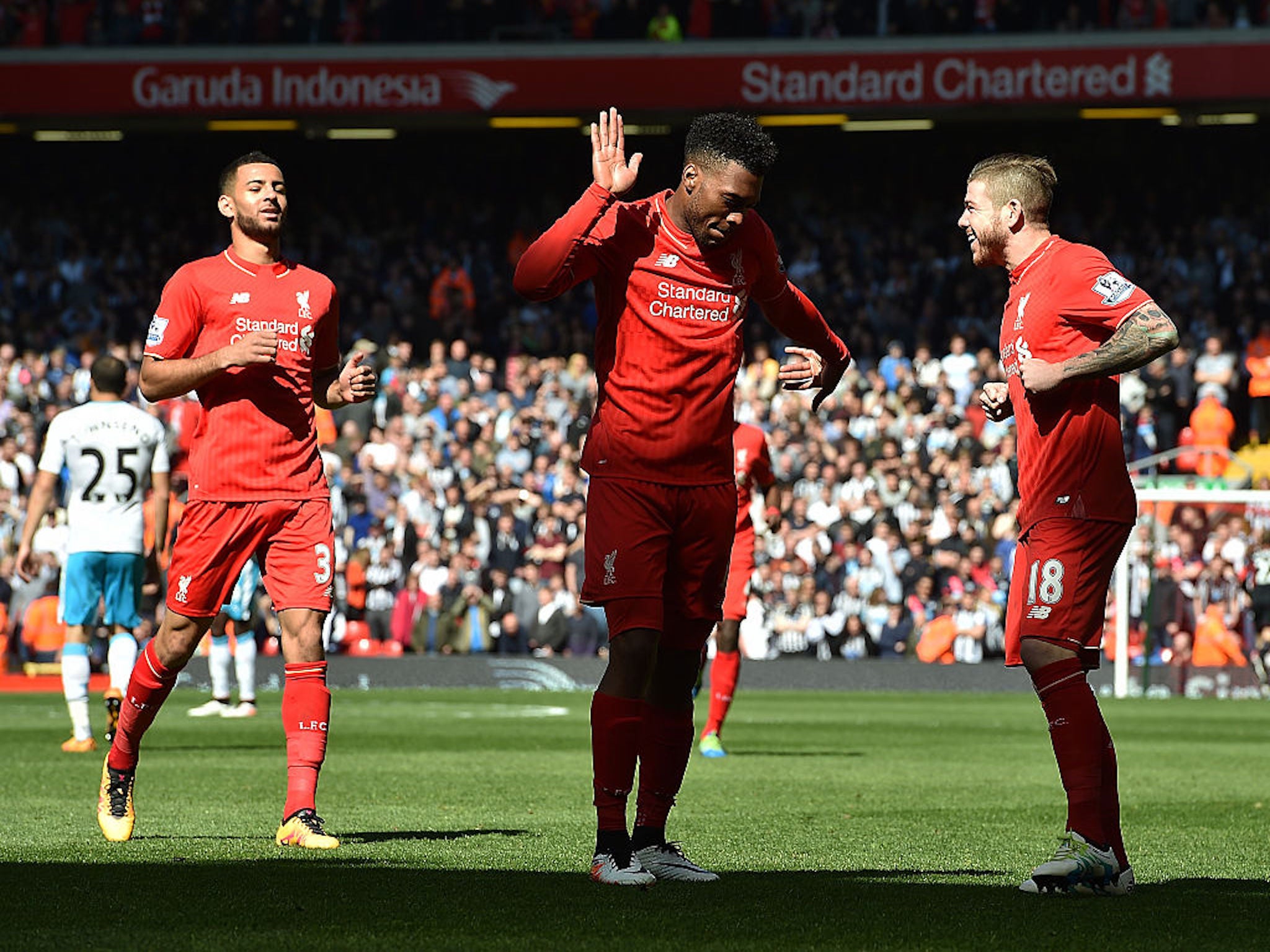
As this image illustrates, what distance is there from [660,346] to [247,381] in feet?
6.71

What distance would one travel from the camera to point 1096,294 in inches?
255

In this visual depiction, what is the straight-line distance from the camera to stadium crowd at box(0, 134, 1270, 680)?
2464 centimetres

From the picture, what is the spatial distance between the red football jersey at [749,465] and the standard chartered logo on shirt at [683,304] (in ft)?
20.8

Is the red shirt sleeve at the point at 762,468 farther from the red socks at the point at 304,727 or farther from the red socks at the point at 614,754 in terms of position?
the red socks at the point at 614,754

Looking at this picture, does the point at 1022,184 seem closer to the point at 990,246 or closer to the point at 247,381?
the point at 990,246

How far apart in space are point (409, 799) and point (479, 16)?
2578cm

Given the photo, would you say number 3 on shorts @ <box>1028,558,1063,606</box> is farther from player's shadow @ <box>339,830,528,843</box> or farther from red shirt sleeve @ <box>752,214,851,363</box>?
player's shadow @ <box>339,830,528,843</box>

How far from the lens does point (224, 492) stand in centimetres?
782

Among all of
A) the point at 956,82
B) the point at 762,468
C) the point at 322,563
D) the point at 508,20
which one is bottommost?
the point at 322,563

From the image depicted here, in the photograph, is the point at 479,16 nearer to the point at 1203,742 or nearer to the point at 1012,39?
the point at 1012,39

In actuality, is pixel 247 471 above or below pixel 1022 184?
below

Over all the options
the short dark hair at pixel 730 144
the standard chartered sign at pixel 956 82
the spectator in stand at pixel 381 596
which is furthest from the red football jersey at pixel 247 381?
the standard chartered sign at pixel 956 82

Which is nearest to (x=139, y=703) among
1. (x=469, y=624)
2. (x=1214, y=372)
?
(x=469, y=624)

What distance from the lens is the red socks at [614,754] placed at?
6348 millimetres
